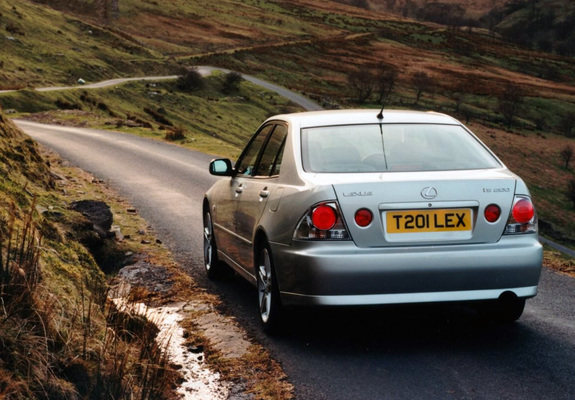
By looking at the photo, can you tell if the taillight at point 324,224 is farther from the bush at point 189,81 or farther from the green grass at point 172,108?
the bush at point 189,81

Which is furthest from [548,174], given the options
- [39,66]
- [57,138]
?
[57,138]

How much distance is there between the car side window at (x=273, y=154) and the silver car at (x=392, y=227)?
8.9 inches

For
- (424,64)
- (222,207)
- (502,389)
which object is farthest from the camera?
(424,64)

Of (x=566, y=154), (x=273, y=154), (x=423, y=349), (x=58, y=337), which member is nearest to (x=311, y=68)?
(x=566, y=154)

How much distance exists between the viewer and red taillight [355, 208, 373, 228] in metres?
5.41

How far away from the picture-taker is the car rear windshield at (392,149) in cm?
597

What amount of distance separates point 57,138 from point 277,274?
74.8 feet

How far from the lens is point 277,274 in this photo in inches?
228

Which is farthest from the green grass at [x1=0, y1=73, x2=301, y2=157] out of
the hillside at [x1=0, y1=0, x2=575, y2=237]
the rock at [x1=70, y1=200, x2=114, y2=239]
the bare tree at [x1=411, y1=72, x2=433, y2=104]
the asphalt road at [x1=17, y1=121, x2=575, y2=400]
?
the bare tree at [x1=411, y1=72, x2=433, y2=104]

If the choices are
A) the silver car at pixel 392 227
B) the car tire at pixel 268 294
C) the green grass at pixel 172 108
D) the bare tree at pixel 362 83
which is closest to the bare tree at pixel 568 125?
the bare tree at pixel 362 83

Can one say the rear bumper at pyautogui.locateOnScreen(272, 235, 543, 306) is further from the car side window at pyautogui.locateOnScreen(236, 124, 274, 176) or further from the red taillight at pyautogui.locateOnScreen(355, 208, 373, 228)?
the car side window at pyautogui.locateOnScreen(236, 124, 274, 176)

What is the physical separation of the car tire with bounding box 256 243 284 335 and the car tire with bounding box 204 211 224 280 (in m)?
1.93

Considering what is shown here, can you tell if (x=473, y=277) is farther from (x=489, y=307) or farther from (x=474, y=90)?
→ (x=474, y=90)

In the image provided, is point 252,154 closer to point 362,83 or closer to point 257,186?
point 257,186
